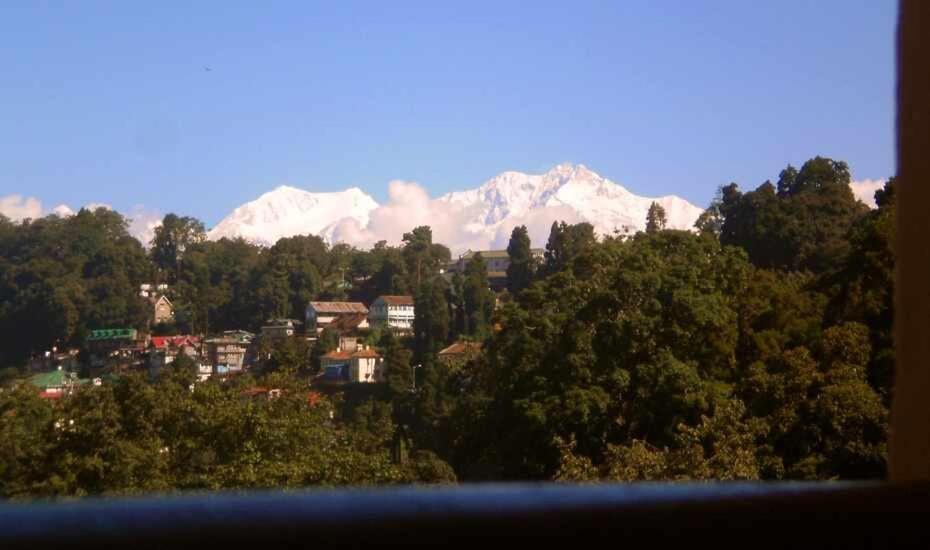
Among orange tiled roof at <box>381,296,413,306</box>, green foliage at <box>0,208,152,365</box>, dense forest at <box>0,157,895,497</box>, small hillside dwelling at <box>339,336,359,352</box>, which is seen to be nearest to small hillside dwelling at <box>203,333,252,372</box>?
dense forest at <box>0,157,895,497</box>

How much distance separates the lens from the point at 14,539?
903mm

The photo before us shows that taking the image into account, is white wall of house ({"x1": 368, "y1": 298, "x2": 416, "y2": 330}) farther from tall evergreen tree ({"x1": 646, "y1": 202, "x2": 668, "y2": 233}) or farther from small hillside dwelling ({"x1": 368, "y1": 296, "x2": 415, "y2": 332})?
tall evergreen tree ({"x1": 646, "y1": 202, "x2": 668, "y2": 233})

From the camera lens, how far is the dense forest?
13.4m

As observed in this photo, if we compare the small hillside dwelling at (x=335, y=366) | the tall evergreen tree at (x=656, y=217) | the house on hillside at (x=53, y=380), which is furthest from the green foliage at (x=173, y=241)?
the tall evergreen tree at (x=656, y=217)

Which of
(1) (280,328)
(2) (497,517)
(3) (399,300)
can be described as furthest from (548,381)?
(3) (399,300)

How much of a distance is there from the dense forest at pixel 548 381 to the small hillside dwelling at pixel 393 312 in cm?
223

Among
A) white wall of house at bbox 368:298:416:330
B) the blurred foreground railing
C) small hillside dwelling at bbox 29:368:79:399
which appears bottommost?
small hillside dwelling at bbox 29:368:79:399

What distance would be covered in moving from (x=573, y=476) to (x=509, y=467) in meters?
3.33

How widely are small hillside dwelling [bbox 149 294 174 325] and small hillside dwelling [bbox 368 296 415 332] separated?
20.8 ft

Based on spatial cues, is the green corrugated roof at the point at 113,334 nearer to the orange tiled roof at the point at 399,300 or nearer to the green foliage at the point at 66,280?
the green foliage at the point at 66,280

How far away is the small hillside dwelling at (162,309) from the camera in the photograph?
1233 inches

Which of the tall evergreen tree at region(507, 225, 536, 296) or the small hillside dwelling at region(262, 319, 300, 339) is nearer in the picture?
the small hillside dwelling at region(262, 319, 300, 339)

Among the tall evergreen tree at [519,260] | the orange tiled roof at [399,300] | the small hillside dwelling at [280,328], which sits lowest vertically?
the small hillside dwelling at [280,328]

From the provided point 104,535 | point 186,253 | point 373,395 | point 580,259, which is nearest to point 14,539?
point 104,535
